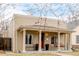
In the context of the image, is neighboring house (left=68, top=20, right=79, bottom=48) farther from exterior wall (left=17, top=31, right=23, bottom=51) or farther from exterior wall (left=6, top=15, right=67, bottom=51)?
exterior wall (left=17, top=31, right=23, bottom=51)

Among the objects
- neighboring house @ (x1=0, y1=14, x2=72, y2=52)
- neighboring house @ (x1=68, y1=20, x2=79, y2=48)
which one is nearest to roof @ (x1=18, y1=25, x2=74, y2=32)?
neighboring house @ (x1=0, y1=14, x2=72, y2=52)

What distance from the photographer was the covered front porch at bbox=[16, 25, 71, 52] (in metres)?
4.30

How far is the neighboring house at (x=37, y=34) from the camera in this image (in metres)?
4.29

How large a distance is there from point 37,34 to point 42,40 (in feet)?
0.47

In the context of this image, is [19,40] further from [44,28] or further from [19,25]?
[44,28]

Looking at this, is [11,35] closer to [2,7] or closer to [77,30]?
[2,7]

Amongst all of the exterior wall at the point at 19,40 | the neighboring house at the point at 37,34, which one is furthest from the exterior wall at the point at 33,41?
the exterior wall at the point at 19,40

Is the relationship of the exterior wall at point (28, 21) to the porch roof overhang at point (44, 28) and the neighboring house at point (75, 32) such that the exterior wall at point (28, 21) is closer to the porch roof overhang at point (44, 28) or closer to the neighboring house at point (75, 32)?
the porch roof overhang at point (44, 28)

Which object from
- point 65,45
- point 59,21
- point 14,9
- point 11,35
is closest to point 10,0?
point 14,9

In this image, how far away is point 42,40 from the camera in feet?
14.3

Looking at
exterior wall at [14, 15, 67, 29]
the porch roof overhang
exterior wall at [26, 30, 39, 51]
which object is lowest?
exterior wall at [26, 30, 39, 51]

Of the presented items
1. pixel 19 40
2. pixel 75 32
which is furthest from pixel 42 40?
pixel 75 32

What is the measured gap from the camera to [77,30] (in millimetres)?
4301

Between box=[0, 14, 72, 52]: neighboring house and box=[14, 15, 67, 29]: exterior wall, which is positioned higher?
box=[14, 15, 67, 29]: exterior wall
